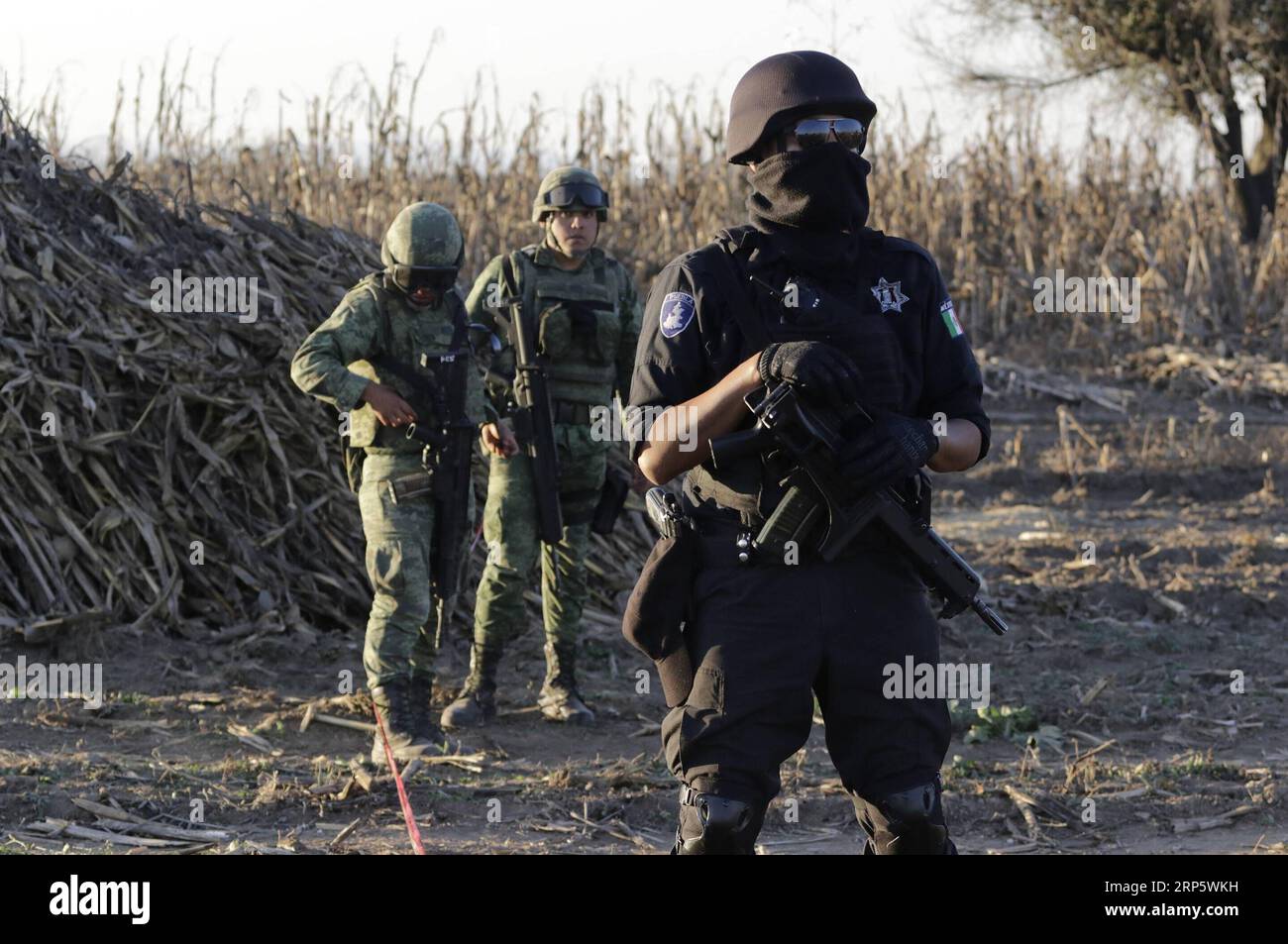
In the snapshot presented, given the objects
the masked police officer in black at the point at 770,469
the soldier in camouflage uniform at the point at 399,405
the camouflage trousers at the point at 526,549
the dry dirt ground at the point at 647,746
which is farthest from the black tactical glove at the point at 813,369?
the camouflage trousers at the point at 526,549

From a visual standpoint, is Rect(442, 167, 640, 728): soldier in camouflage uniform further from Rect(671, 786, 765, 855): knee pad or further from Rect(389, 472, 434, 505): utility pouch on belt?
Rect(671, 786, 765, 855): knee pad

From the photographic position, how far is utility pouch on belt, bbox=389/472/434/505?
21.2ft

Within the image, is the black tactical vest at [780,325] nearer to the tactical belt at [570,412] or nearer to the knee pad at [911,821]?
the knee pad at [911,821]

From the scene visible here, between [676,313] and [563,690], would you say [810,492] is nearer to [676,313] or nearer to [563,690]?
[676,313]

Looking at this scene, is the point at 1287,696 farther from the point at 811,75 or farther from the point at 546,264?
the point at 811,75

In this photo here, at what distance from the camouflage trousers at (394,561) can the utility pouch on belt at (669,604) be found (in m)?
3.00

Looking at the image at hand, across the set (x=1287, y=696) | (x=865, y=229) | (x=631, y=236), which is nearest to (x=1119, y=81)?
(x=631, y=236)

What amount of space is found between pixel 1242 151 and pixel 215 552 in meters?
15.5

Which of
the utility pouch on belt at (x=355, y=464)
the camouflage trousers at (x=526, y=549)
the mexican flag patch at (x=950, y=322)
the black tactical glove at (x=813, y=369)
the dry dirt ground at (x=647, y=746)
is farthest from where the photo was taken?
the camouflage trousers at (x=526, y=549)

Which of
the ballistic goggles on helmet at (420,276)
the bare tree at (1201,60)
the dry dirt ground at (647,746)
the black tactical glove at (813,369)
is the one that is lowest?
the dry dirt ground at (647,746)

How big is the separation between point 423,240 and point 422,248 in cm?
3

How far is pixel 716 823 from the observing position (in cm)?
343

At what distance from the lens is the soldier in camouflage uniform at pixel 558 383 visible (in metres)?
7.04

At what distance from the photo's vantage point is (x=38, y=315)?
8352mm
